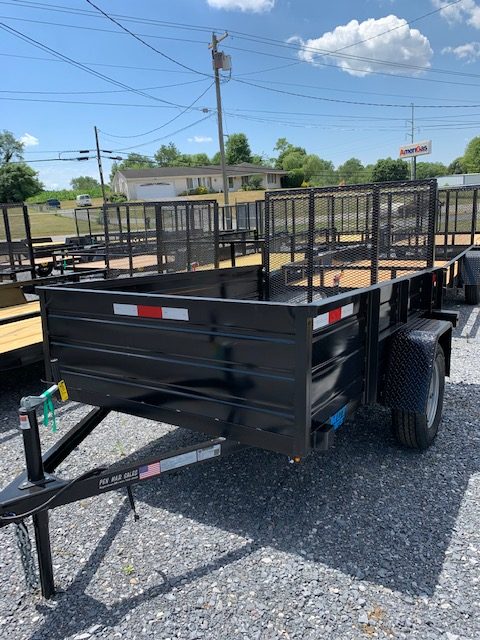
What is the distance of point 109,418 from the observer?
4555 mm

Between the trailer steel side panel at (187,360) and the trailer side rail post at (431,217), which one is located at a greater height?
the trailer side rail post at (431,217)

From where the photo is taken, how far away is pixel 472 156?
9462 cm

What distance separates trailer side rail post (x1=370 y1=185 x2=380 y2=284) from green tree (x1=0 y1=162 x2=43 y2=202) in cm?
6373

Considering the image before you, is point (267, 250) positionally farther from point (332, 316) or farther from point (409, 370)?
point (332, 316)

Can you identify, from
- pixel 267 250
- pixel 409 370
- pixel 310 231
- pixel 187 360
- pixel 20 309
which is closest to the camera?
pixel 187 360

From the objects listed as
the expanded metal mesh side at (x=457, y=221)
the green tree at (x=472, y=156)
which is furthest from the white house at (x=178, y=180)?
the expanded metal mesh side at (x=457, y=221)

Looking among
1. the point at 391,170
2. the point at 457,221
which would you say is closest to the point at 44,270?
the point at 457,221

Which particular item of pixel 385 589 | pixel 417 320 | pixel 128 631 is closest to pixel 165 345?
pixel 128 631

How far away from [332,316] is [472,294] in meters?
7.65

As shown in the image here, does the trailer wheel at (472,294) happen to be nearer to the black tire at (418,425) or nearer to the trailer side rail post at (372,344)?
the black tire at (418,425)

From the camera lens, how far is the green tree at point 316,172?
9119 centimetres

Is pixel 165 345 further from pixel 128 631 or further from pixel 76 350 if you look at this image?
pixel 128 631

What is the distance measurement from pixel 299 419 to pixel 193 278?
6.59 ft

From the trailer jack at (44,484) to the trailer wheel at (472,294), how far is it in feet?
25.6
